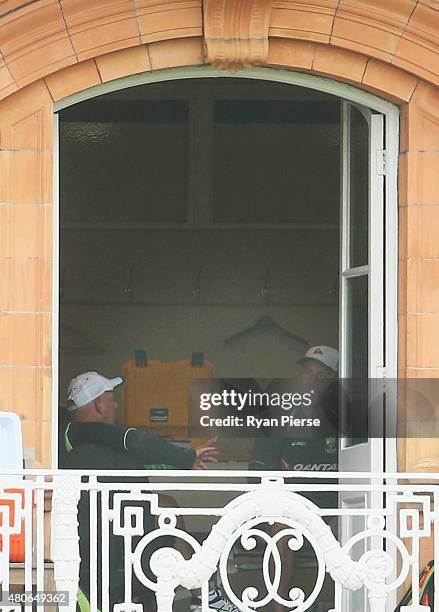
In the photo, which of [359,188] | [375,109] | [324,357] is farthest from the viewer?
[324,357]

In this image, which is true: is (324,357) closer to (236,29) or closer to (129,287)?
(129,287)

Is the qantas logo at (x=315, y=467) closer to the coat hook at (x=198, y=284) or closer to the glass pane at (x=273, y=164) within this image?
the coat hook at (x=198, y=284)

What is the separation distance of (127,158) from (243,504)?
220 inches

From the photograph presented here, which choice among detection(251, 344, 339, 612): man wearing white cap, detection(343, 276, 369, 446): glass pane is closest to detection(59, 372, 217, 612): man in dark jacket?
detection(251, 344, 339, 612): man wearing white cap

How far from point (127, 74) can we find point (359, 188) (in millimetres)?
1253

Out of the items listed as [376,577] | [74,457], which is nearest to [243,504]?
[376,577]

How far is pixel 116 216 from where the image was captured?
1057 cm

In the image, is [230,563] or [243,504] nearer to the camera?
[243,504]

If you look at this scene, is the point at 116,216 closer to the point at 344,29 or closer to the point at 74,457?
the point at 74,457

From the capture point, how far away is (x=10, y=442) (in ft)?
19.8

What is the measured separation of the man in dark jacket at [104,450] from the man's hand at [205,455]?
70 mm

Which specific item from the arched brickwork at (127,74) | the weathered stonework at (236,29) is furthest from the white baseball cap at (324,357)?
the weathered stonework at (236,29)

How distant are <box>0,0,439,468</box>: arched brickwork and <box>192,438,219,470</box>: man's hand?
247 centimetres

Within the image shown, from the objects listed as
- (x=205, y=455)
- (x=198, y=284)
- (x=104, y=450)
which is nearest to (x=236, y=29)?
(x=104, y=450)
